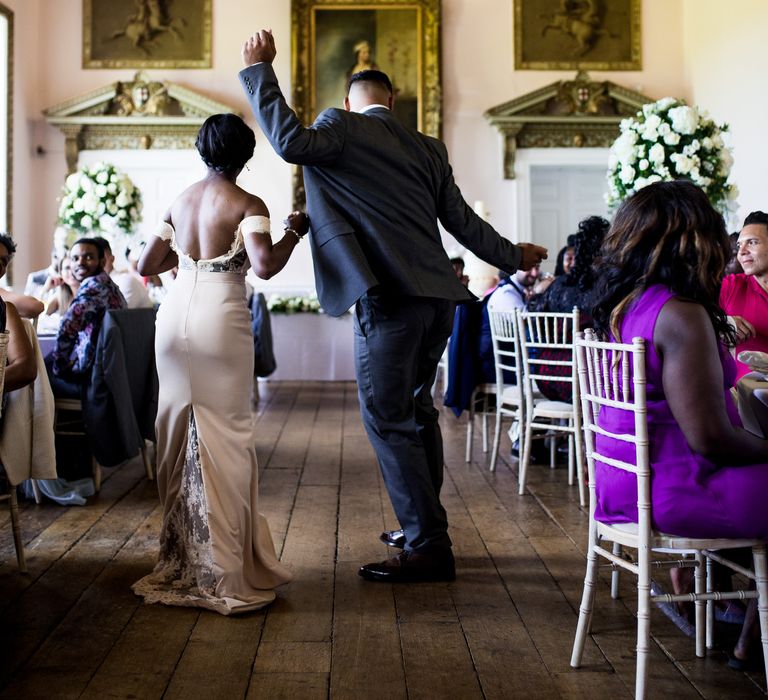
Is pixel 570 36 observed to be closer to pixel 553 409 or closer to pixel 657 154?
pixel 657 154

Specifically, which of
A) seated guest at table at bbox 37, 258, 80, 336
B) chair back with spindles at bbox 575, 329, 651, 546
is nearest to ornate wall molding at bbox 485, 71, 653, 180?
seated guest at table at bbox 37, 258, 80, 336

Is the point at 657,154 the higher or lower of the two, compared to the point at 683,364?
higher

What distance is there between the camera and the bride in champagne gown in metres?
2.85

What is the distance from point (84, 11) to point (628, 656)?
9961mm

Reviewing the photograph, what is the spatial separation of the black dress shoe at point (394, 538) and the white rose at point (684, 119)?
3.30 meters

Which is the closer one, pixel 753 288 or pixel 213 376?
pixel 213 376

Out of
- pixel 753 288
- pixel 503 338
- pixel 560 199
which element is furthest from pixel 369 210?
pixel 560 199

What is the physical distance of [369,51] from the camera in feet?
33.7

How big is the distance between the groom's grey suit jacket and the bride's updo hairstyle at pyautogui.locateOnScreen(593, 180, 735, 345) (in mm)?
931

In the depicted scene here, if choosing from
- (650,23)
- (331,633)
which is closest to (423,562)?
(331,633)

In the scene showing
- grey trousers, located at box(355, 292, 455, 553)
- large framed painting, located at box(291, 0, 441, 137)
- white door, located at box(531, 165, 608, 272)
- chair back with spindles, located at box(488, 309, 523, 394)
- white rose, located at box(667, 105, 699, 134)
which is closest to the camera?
grey trousers, located at box(355, 292, 455, 553)

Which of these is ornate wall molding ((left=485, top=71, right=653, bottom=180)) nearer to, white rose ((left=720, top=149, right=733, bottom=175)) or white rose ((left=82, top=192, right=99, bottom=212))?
white rose ((left=82, top=192, right=99, bottom=212))

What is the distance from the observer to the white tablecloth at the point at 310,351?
1004 centimetres

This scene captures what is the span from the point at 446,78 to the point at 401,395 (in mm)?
8053
